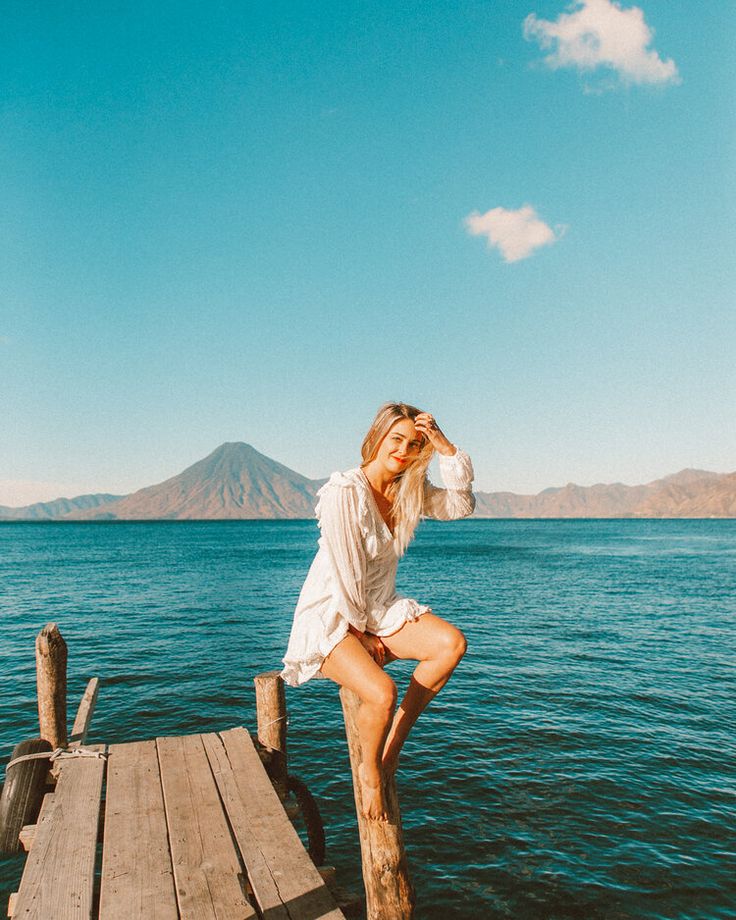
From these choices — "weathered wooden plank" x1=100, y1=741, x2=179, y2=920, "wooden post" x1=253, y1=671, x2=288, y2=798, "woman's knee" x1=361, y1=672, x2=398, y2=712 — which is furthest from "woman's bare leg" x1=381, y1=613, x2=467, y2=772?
"wooden post" x1=253, y1=671, x2=288, y2=798

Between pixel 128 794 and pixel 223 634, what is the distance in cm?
2646

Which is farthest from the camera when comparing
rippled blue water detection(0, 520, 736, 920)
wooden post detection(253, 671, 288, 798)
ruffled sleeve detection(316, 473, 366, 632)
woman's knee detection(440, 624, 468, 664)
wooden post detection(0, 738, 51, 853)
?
rippled blue water detection(0, 520, 736, 920)

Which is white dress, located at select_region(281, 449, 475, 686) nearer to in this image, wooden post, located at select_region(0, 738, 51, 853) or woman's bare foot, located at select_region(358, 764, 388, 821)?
woman's bare foot, located at select_region(358, 764, 388, 821)

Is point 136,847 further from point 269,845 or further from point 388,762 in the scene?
point 388,762

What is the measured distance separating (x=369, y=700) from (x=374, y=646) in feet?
1.68

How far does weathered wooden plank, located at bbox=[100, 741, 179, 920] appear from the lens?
4596 millimetres

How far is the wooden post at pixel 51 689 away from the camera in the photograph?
10336mm

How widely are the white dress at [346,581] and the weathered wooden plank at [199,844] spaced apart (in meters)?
1.79

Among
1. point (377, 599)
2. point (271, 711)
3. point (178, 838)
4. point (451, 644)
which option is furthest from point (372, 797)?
point (271, 711)

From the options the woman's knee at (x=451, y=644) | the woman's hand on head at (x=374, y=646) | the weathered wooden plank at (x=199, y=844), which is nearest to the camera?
the woman's knee at (x=451, y=644)

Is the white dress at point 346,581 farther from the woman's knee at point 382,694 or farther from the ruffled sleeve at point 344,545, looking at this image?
the woman's knee at point 382,694

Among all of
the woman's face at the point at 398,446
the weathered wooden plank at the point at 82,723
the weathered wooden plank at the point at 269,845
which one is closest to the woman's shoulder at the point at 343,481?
the woman's face at the point at 398,446

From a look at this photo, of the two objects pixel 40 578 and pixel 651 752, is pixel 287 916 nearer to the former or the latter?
pixel 651 752

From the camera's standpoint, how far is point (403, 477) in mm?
4832
